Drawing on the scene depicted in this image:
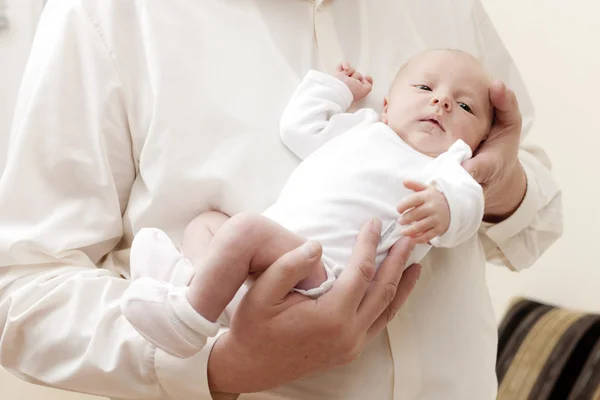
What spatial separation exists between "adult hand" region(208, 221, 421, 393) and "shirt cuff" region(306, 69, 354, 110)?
25 cm

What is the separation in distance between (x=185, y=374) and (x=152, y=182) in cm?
27

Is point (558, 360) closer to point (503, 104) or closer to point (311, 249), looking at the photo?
point (503, 104)

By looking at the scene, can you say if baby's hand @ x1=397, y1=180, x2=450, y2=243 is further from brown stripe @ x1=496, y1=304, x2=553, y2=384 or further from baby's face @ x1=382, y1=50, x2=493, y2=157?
brown stripe @ x1=496, y1=304, x2=553, y2=384

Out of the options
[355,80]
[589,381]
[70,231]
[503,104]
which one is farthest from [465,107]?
[589,381]

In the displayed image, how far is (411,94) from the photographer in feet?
3.69

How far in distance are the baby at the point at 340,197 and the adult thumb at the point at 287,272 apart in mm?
27

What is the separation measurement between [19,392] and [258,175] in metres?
1.02

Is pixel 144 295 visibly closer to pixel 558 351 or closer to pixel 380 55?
pixel 380 55

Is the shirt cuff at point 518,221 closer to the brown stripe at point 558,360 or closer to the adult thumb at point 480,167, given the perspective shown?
the adult thumb at point 480,167

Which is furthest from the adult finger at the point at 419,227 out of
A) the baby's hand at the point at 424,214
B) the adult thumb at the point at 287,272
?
the adult thumb at the point at 287,272

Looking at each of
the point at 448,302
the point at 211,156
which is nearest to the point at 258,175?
the point at 211,156

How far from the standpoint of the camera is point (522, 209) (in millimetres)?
1304

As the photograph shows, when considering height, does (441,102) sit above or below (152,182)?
above

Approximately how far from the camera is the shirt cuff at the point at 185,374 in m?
0.97
